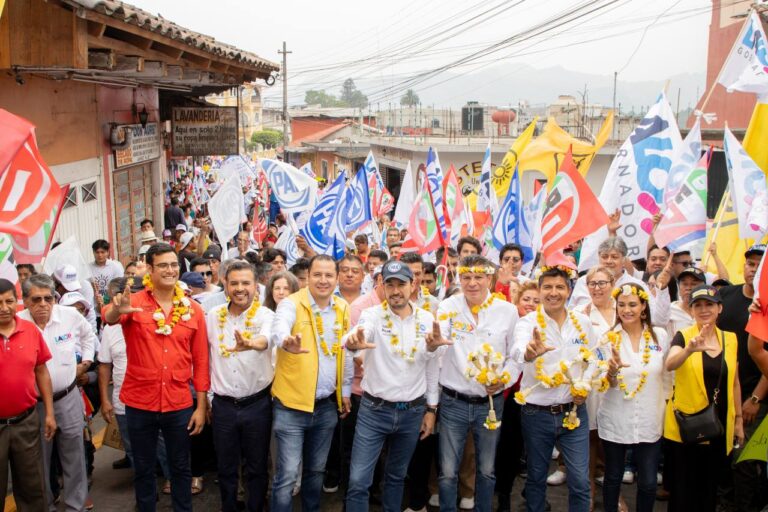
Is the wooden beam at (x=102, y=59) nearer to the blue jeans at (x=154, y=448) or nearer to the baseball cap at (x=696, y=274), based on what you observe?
the blue jeans at (x=154, y=448)

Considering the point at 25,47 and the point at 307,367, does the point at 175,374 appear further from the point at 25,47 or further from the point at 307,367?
the point at 25,47

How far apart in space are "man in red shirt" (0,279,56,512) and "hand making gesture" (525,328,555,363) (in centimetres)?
314

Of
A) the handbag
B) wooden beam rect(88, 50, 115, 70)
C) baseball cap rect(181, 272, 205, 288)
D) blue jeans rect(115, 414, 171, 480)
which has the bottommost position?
blue jeans rect(115, 414, 171, 480)

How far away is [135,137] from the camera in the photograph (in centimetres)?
1305

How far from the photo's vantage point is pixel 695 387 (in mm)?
5133

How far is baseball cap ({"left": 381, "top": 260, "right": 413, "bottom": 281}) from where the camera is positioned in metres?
5.05

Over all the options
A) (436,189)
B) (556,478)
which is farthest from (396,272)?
(436,189)

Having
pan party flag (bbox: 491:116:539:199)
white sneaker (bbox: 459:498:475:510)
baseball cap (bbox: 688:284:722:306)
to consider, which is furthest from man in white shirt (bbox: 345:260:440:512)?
pan party flag (bbox: 491:116:539:199)

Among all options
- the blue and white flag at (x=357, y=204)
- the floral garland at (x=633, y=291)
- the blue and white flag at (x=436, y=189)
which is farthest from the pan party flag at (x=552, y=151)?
the floral garland at (x=633, y=291)

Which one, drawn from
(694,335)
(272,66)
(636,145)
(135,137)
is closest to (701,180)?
(636,145)

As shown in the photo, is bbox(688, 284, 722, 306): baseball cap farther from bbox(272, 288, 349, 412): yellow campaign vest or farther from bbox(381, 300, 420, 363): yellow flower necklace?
bbox(272, 288, 349, 412): yellow campaign vest

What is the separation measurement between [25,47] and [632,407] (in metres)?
6.23

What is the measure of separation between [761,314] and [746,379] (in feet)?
2.91

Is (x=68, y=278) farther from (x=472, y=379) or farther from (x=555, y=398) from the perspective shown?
(x=555, y=398)
